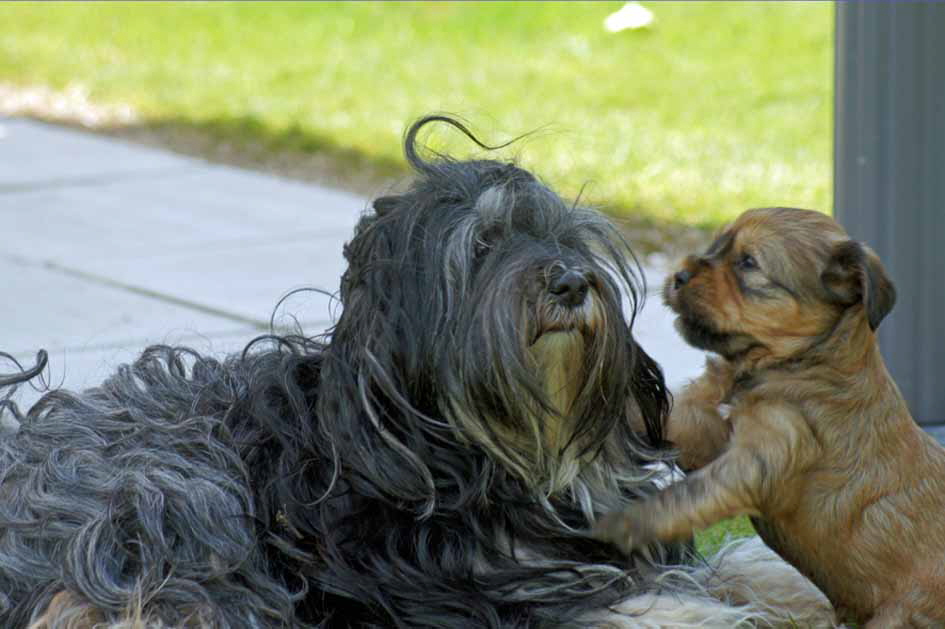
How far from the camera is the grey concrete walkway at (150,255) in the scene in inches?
278

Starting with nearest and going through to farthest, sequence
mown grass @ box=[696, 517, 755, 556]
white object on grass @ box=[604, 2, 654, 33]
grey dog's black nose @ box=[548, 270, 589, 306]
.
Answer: grey dog's black nose @ box=[548, 270, 589, 306], mown grass @ box=[696, 517, 755, 556], white object on grass @ box=[604, 2, 654, 33]

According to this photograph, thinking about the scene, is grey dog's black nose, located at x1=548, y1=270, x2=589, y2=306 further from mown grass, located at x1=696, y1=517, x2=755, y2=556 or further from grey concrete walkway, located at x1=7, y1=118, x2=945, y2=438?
grey concrete walkway, located at x1=7, y1=118, x2=945, y2=438

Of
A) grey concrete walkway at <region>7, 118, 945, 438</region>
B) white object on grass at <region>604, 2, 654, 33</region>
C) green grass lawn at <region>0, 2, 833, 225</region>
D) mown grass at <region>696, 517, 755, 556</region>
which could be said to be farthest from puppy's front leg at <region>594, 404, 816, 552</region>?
white object on grass at <region>604, 2, 654, 33</region>

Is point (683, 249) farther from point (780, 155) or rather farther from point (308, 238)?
point (780, 155)

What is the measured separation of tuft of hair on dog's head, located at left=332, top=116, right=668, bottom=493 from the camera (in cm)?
375

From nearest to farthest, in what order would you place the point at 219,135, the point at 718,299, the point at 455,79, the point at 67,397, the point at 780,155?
the point at 718,299
the point at 67,397
the point at 780,155
the point at 219,135
the point at 455,79

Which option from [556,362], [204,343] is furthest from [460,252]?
[204,343]

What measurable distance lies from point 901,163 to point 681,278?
1.74 m

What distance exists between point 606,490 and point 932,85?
2225 mm

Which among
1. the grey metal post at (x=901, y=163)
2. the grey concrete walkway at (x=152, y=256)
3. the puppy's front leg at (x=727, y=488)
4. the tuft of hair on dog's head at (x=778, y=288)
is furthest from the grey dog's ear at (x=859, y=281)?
the grey concrete walkway at (x=152, y=256)

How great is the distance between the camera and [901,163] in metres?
5.62

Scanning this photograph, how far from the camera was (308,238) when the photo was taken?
28.8 ft

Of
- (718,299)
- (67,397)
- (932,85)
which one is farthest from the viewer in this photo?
(932,85)

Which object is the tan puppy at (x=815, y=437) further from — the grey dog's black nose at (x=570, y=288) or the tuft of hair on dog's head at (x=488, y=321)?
the grey dog's black nose at (x=570, y=288)
